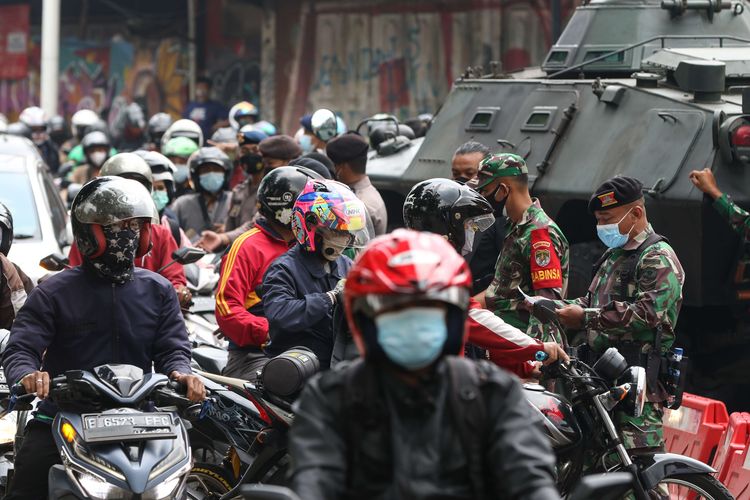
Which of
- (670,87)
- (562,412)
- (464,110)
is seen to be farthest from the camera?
(464,110)

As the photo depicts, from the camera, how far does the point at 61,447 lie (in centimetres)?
521

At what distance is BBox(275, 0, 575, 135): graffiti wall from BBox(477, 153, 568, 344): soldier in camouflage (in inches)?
588

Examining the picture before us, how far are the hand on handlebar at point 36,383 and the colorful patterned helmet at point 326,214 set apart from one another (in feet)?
5.03

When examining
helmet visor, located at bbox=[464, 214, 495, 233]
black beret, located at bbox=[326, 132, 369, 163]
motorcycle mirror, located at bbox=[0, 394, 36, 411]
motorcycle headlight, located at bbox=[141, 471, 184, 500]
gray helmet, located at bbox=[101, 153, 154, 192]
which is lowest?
motorcycle headlight, located at bbox=[141, 471, 184, 500]

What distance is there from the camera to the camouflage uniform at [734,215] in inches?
351

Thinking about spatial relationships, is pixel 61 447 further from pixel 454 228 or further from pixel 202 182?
pixel 202 182

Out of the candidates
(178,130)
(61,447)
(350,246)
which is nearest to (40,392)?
(61,447)

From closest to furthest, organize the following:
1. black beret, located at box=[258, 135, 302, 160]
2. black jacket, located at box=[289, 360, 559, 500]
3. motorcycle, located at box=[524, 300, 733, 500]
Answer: black jacket, located at box=[289, 360, 559, 500] → motorcycle, located at box=[524, 300, 733, 500] → black beret, located at box=[258, 135, 302, 160]

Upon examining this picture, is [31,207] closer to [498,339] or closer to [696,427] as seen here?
[696,427]

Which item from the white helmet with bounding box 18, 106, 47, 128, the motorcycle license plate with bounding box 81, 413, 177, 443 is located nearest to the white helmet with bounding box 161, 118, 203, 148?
the white helmet with bounding box 18, 106, 47, 128

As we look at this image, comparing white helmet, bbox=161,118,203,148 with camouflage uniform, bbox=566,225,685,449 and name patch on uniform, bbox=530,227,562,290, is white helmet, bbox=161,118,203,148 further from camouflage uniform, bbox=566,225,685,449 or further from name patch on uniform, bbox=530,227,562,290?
camouflage uniform, bbox=566,225,685,449

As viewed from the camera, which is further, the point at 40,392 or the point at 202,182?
the point at 202,182

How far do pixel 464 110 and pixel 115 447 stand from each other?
24.0ft

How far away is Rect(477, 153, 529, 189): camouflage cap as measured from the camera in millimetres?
7734
